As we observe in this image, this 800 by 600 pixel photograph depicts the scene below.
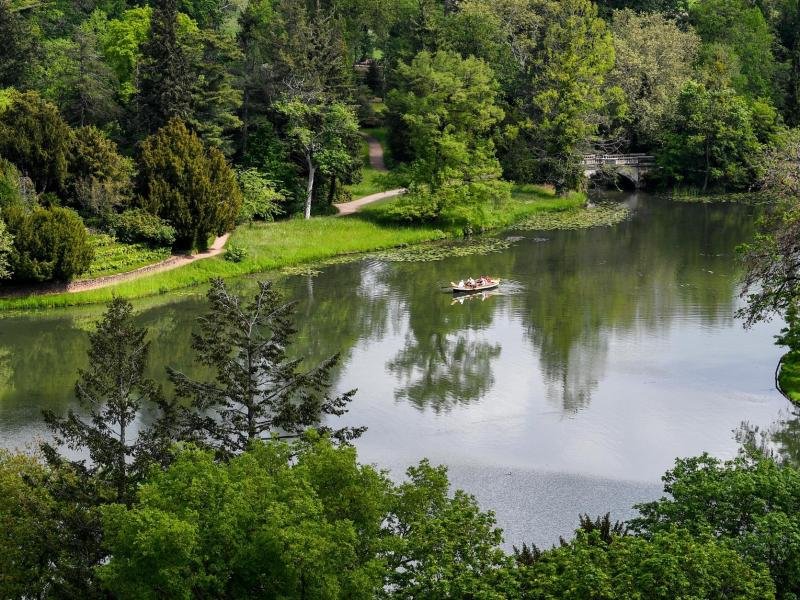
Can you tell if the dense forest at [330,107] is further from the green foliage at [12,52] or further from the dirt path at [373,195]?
the dirt path at [373,195]

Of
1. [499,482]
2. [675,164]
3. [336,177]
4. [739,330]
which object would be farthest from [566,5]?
[499,482]

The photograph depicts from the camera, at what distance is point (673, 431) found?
30094 millimetres

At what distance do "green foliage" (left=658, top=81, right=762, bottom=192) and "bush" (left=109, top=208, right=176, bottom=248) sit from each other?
1654 inches

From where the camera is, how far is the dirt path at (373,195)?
62331 millimetres

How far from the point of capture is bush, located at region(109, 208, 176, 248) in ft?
158

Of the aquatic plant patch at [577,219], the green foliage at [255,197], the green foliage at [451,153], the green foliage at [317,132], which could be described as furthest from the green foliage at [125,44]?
the aquatic plant patch at [577,219]

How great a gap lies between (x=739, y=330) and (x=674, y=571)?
25.2m

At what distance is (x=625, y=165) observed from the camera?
261ft

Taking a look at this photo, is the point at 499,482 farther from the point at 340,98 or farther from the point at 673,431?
the point at 340,98

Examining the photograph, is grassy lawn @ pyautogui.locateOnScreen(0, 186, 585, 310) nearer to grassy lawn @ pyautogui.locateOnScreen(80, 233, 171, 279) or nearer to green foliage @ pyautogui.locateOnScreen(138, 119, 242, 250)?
grassy lawn @ pyautogui.locateOnScreen(80, 233, 171, 279)

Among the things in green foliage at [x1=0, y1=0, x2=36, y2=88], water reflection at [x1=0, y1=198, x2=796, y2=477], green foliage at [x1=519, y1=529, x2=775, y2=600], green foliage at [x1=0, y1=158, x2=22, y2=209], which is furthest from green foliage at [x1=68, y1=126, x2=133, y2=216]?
green foliage at [x1=519, y1=529, x2=775, y2=600]

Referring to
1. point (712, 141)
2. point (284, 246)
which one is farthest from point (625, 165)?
point (284, 246)

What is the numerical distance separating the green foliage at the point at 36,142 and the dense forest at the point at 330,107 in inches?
3.3

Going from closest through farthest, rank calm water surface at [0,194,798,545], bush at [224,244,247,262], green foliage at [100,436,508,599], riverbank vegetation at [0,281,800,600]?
1. green foliage at [100,436,508,599]
2. riverbank vegetation at [0,281,800,600]
3. calm water surface at [0,194,798,545]
4. bush at [224,244,247,262]
